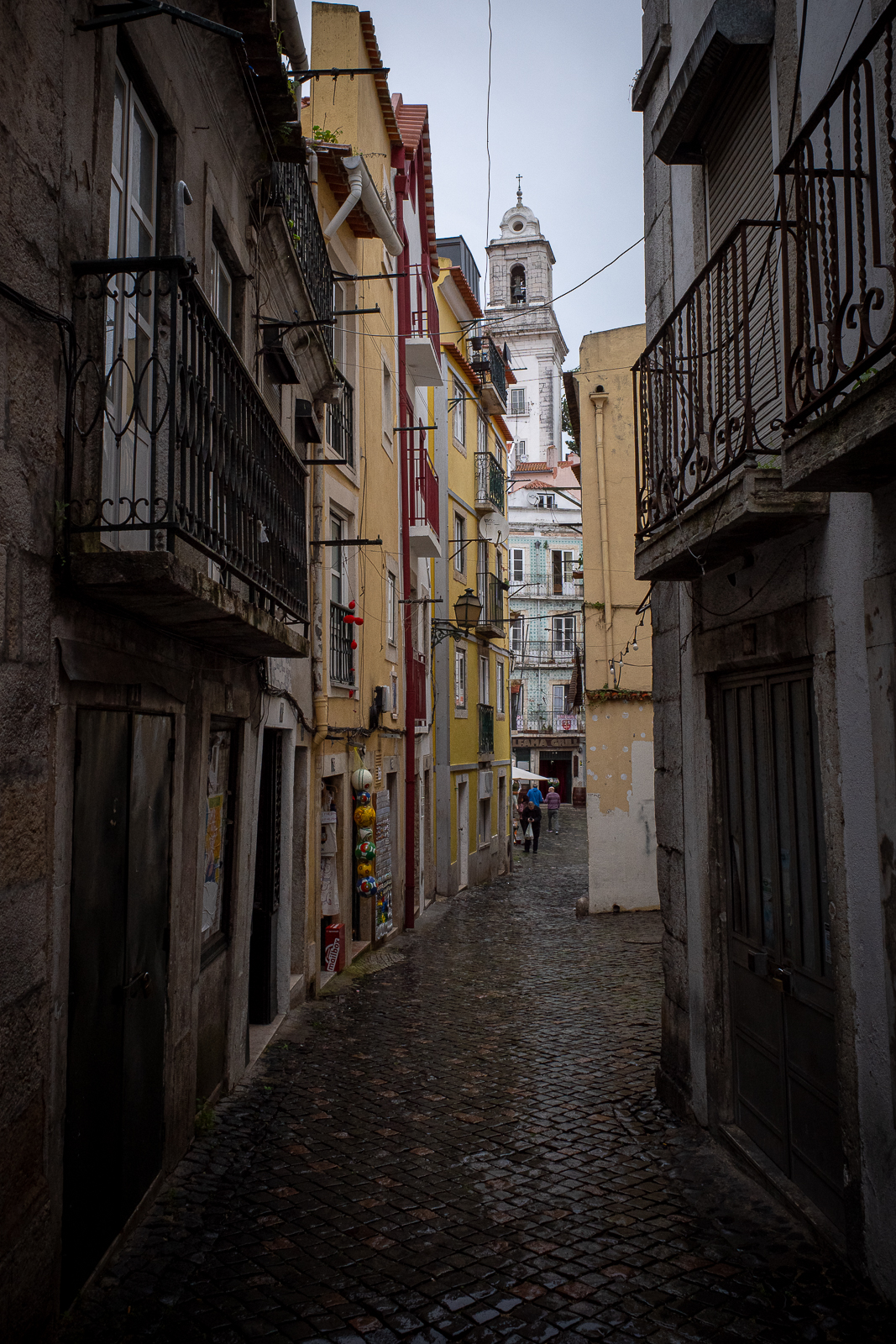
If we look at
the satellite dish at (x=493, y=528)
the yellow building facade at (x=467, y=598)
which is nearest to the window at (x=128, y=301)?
the yellow building facade at (x=467, y=598)

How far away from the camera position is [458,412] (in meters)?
23.9

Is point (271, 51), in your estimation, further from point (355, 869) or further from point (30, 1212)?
point (355, 869)

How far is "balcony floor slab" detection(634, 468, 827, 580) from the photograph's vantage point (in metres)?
4.41

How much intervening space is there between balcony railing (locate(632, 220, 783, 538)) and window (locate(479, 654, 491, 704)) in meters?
18.0

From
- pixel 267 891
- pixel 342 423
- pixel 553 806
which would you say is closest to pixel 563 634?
pixel 553 806

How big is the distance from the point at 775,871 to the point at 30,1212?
3699mm

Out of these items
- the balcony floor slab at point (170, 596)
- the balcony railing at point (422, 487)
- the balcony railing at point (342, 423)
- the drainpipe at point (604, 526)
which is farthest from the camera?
the drainpipe at point (604, 526)

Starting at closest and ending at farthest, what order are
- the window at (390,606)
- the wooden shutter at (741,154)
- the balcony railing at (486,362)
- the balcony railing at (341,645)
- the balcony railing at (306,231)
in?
the wooden shutter at (741,154) < the balcony railing at (306,231) < the balcony railing at (341,645) < the window at (390,606) < the balcony railing at (486,362)

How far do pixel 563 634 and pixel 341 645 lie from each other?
3620 centimetres

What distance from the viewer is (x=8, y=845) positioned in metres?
3.33

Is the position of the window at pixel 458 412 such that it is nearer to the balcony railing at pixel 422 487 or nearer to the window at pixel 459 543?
the window at pixel 459 543

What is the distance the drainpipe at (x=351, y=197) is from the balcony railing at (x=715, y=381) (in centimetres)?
577

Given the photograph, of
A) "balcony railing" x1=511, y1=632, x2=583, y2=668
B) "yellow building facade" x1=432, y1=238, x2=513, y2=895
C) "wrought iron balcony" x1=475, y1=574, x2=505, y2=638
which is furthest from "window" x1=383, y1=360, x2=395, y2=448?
"balcony railing" x1=511, y1=632, x2=583, y2=668

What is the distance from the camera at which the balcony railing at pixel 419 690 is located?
16562mm
